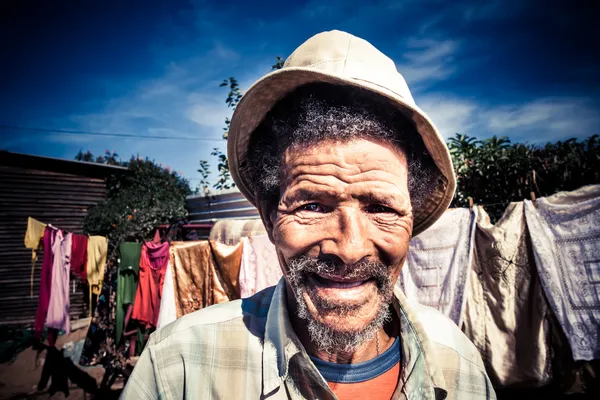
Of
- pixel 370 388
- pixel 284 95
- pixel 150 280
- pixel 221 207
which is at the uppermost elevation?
pixel 221 207

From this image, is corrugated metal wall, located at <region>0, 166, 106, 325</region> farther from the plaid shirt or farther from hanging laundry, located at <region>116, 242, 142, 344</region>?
the plaid shirt

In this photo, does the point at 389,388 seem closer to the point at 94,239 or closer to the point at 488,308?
the point at 488,308

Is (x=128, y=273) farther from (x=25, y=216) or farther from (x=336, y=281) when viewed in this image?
(x=25, y=216)

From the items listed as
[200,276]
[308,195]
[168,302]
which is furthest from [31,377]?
[308,195]

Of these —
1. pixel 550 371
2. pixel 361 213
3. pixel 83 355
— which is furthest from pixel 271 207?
pixel 83 355

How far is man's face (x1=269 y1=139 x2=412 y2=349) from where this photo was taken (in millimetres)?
1267

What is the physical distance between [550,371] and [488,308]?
86cm

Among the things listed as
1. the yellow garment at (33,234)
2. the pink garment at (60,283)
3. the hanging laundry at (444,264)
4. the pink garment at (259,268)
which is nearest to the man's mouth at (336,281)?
the hanging laundry at (444,264)

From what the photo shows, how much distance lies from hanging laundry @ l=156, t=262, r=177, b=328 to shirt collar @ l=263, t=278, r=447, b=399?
4177 mm

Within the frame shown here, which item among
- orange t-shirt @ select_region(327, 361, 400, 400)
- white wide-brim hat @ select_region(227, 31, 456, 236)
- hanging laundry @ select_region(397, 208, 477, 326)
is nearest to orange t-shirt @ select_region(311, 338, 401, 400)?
orange t-shirt @ select_region(327, 361, 400, 400)

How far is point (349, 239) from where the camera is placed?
1.25m

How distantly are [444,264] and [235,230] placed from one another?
11.8 ft

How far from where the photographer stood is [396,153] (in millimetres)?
1407

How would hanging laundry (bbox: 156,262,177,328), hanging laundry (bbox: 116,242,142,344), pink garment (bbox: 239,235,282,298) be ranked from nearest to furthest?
pink garment (bbox: 239,235,282,298)
hanging laundry (bbox: 156,262,177,328)
hanging laundry (bbox: 116,242,142,344)
